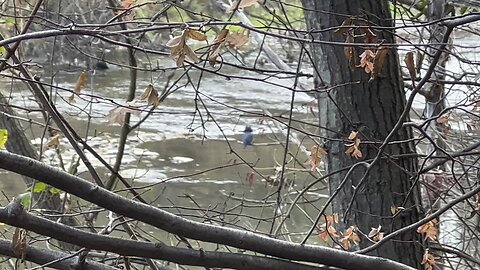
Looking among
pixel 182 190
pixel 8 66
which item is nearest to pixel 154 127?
pixel 182 190

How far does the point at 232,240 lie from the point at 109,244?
0.21m

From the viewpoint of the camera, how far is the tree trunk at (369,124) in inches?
98.3

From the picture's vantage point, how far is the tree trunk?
2498 millimetres

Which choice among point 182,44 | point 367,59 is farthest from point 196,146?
point 182,44

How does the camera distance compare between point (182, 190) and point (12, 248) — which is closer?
point (12, 248)

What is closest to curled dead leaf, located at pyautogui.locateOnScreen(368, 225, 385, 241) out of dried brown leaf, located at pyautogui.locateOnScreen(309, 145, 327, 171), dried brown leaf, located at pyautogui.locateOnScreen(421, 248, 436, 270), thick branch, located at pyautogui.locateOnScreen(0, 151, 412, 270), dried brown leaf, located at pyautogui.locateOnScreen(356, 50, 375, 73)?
dried brown leaf, located at pyautogui.locateOnScreen(421, 248, 436, 270)

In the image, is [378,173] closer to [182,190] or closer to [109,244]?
[109,244]

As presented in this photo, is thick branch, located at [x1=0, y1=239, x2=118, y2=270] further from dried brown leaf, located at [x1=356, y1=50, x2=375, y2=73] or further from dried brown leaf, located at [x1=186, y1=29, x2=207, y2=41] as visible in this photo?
dried brown leaf, located at [x1=356, y1=50, x2=375, y2=73]

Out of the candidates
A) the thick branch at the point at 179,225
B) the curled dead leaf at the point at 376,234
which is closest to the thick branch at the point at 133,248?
the thick branch at the point at 179,225

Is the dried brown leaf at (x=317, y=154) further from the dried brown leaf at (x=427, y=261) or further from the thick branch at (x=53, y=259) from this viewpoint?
the thick branch at (x=53, y=259)

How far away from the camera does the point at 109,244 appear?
4.20ft

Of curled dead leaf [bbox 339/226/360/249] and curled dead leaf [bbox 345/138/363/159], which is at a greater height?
curled dead leaf [bbox 345/138/363/159]

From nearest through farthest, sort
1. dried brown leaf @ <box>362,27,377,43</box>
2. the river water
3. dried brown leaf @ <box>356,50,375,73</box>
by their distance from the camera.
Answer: dried brown leaf @ <box>362,27,377,43</box> < dried brown leaf @ <box>356,50,375,73</box> < the river water

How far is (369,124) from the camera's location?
2.53 m
